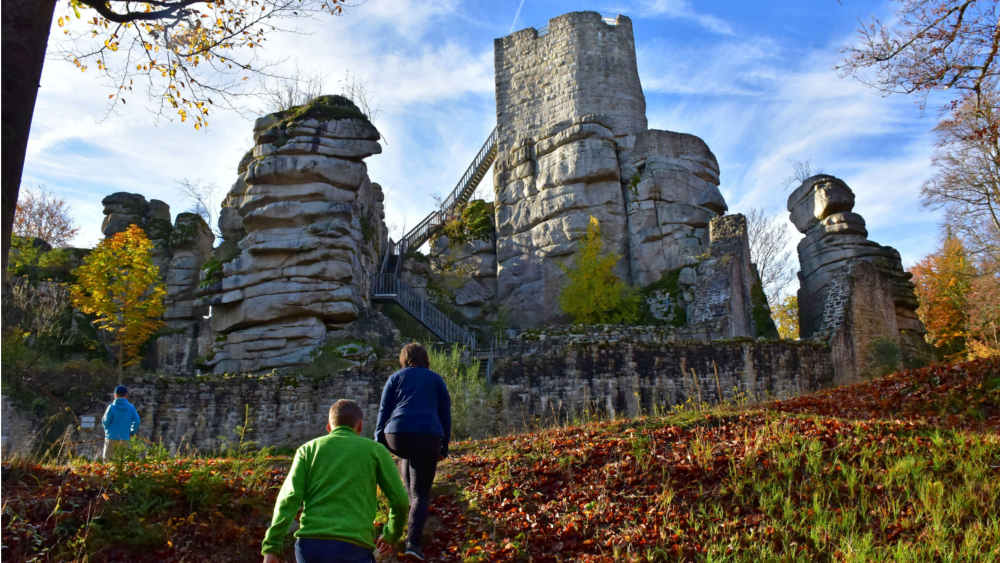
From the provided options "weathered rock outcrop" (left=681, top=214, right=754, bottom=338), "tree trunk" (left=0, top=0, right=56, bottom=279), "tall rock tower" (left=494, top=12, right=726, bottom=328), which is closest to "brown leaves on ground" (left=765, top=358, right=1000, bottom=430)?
"tree trunk" (left=0, top=0, right=56, bottom=279)

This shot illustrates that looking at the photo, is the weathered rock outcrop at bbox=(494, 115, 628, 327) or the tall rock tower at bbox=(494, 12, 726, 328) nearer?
the tall rock tower at bbox=(494, 12, 726, 328)

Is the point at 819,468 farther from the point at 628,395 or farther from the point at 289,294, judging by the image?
the point at 289,294

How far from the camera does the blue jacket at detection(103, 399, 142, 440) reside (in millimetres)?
8914

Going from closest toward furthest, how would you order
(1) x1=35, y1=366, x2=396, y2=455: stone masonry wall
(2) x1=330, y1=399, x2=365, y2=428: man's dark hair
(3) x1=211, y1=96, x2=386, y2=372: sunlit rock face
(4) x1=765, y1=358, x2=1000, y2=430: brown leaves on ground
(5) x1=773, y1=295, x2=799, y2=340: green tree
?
(2) x1=330, y1=399, x2=365, y2=428: man's dark hair < (4) x1=765, y1=358, x2=1000, y2=430: brown leaves on ground < (1) x1=35, y1=366, x2=396, y2=455: stone masonry wall < (3) x1=211, y1=96, x2=386, y2=372: sunlit rock face < (5) x1=773, y1=295, x2=799, y2=340: green tree

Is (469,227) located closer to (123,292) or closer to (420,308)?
(420,308)

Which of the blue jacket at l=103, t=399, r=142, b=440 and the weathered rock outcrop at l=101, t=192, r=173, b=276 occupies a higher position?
the weathered rock outcrop at l=101, t=192, r=173, b=276

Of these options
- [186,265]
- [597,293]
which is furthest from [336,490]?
→ [186,265]

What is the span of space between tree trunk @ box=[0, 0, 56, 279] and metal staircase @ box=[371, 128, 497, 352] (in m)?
13.9

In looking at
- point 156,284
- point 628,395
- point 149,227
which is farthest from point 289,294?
point 628,395

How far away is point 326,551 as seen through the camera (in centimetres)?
373

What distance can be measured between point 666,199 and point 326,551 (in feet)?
80.5

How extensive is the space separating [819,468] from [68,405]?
13022 mm

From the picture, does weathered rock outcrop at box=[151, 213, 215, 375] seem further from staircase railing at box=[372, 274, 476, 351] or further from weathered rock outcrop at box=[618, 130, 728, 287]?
weathered rock outcrop at box=[618, 130, 728, 287]

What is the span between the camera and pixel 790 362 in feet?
46.0
